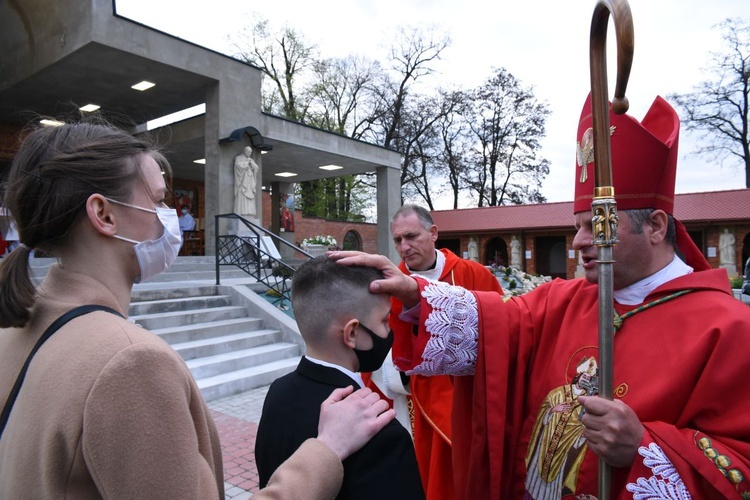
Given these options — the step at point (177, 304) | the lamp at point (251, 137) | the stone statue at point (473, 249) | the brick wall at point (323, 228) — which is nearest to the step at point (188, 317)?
the step at point (177, 304)

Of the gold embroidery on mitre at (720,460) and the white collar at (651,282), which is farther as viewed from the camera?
the white collar at (651,282)

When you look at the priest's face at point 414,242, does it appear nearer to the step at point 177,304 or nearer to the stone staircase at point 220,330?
the stone staircase at point 220,330

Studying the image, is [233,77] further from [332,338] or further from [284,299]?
[332,338]

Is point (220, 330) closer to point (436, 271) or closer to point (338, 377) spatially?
point (436, 271)

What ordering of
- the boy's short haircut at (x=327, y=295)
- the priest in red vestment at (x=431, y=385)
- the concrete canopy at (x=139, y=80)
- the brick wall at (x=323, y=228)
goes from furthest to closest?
the brick wall at (x=323, y=228) → the concrete canopy at (x=139, y=80) → the priest in red vestment at (x=431, y=385) → the boy's short haircut at (x=327, y=295)

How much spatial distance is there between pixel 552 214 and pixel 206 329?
2215 centimetres

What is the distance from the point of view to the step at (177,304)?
7285mm

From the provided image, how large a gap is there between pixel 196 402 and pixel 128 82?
14.5m

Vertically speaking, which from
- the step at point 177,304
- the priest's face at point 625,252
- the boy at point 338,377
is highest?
the priest's face at point 625,252

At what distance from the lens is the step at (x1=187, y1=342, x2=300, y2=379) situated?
21.2 ft

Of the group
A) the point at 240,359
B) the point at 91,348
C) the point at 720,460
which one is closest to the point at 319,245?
the point at 240,359

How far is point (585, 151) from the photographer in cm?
181

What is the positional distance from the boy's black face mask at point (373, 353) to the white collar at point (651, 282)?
2.87 ft

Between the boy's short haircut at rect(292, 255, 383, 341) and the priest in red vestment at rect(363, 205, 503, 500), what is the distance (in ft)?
1.71
